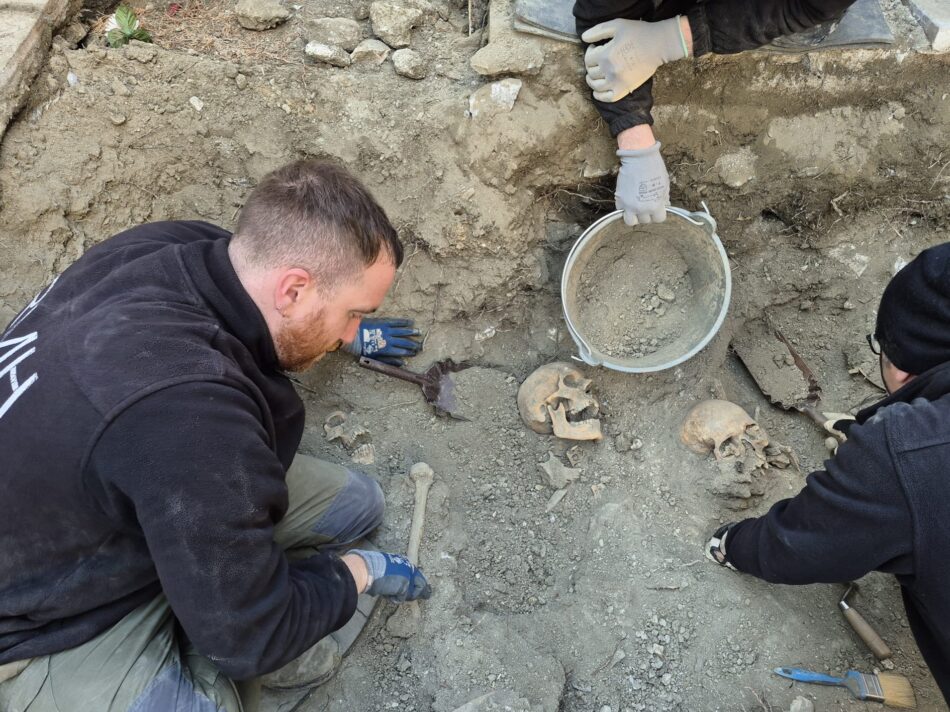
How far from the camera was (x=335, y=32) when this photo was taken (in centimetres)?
292

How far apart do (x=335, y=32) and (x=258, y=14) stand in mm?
331

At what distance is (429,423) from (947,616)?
194 centimetres

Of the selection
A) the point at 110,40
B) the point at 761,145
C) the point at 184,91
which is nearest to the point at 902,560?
the point at 761,145

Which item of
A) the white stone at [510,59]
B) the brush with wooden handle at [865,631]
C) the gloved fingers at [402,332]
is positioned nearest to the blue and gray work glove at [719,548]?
the brush with wooden handle at [865,631]

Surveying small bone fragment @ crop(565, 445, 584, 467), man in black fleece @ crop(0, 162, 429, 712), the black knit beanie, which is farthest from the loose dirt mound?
the black knit beanie

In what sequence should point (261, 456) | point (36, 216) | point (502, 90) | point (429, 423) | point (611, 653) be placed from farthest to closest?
1. point (429, 423)
2. point (502, 90)
3. point (36, 216)
4. point (611, 653)
5. point (261, 456)

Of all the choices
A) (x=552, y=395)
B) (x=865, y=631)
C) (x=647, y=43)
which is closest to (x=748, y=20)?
(x=647, y=43)

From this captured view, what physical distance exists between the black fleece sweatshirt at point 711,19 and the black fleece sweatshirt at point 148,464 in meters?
1.69

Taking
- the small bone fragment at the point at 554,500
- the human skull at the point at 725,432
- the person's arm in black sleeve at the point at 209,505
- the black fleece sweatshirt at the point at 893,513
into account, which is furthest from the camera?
the small bone fragment at the point at 554,500

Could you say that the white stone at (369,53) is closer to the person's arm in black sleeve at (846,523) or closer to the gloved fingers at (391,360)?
the gloved fingers at (391,360)

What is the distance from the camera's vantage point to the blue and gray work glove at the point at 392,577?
7.27 ft

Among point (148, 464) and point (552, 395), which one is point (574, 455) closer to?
point (552, 395)

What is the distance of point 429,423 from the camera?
9.74 ft

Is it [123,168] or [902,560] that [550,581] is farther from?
[123,168]
